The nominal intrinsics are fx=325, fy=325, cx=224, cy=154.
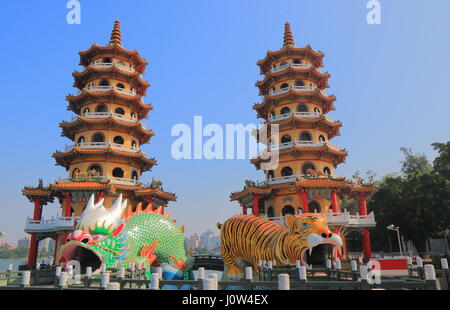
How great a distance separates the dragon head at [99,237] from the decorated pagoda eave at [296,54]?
781 inches

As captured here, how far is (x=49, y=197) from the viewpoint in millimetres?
22375

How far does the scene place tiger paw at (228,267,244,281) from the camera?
1441 centimetres

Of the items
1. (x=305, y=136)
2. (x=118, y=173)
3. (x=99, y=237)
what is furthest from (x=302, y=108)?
(x=99, y=237)

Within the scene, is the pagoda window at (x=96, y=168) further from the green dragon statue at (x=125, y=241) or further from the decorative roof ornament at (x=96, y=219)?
the decorative roof ornament at (x=96, y=219)

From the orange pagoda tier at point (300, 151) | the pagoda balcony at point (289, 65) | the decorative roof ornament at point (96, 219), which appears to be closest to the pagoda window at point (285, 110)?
the orange pagoda tier at point (300, 151)

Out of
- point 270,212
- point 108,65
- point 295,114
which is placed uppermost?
point 108,65

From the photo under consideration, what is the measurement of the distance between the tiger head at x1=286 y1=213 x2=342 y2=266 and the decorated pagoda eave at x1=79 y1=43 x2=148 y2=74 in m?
21.8

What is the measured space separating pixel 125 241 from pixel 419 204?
22262 millimetres

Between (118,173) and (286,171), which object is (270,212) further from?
(118,173)

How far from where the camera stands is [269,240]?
12.5 m

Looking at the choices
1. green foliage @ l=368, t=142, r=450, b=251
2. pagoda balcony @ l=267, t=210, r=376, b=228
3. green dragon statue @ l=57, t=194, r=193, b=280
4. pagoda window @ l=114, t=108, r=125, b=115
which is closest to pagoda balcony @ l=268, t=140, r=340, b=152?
pagoda balcony @ l=267, t=210, r=376, b=228
